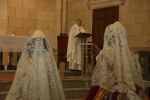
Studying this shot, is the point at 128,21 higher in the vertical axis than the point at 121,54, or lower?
higher

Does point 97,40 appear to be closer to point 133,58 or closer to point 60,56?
point 60,56

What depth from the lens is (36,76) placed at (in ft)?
13.7

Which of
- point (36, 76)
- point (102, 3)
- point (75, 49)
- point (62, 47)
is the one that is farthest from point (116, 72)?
point (102, 3)

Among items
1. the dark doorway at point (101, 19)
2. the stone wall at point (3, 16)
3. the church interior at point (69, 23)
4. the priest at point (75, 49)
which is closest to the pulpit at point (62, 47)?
the church interior at point (69, 23)

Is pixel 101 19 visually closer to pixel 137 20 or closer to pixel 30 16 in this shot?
pixel 137 20

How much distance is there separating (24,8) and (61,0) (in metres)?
1.47

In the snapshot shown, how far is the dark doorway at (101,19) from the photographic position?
1139 centimetres

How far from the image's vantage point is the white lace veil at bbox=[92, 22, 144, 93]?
351 cm

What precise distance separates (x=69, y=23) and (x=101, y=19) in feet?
5.55

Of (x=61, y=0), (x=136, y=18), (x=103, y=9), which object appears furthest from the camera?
(x=61, y=0)

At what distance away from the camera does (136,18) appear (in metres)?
10.7

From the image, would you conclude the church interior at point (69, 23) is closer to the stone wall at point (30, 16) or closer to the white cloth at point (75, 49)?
the stone wall at point (30, 16)

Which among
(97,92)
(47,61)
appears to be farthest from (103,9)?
(97,92)

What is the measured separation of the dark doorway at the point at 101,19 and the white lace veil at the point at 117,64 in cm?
772
